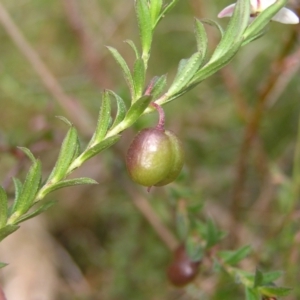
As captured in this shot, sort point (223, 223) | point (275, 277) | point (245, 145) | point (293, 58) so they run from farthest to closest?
1. point (223, 223)
2. point (245, 145)
3. point (293, 58)
4. point (275, 277)

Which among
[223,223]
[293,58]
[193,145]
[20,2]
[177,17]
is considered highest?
[20,2]

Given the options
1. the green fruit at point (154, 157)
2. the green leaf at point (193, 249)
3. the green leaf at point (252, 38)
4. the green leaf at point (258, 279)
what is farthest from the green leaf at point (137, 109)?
the green leaf at point (193, 249)

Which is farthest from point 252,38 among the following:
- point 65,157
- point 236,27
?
point 65,157

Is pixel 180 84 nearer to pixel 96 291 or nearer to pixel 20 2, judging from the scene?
pixel 96 291

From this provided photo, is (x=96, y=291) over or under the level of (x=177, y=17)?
under

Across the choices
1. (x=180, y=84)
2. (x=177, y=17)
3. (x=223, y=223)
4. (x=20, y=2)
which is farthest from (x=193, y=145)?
(x=180, y=84)

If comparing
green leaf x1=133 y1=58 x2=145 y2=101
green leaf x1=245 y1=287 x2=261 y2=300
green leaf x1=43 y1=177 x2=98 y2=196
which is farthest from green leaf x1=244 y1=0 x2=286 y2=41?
green leaf x1=245 y1=287 x2=261 y2=300

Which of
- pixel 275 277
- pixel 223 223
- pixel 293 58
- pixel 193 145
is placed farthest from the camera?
pixel 193 145
